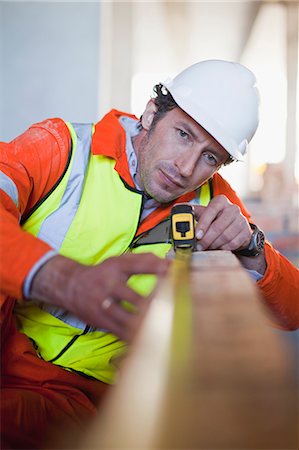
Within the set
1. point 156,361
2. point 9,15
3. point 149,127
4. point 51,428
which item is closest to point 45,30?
point 9,15

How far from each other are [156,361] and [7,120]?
160 inches

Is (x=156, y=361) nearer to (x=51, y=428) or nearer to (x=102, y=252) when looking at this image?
(x=51, y=428)

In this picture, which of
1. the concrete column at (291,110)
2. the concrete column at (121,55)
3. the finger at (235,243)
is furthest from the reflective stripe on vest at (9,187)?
the concrete column at (291,110)

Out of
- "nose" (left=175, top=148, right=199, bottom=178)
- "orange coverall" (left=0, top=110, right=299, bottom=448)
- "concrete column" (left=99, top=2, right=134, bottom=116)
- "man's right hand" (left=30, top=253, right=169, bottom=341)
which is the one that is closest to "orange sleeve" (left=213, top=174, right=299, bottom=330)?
"orange coverall" (left=0, top=110, right=299, bottom=448)

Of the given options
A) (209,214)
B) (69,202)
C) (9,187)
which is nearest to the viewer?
(9,187)

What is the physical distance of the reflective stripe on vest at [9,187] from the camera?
1.87 meters

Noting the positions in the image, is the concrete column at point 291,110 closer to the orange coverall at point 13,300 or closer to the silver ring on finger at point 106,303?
the orange coverall at point 13,300

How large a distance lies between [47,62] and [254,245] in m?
2.96

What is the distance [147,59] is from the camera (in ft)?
40.3

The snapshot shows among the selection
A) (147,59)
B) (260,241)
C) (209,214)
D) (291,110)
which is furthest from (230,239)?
(147,59)

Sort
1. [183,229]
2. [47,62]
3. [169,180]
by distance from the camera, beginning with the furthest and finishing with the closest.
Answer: [47,62] < [169,180] < [183,229]

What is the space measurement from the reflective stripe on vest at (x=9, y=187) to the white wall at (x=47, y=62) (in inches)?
110

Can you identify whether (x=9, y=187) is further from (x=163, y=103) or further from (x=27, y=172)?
(x=163, y=103)

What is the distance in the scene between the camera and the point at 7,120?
466 cm
